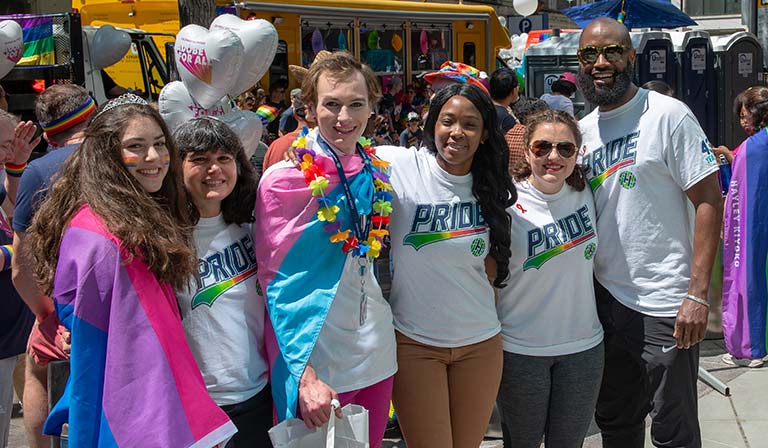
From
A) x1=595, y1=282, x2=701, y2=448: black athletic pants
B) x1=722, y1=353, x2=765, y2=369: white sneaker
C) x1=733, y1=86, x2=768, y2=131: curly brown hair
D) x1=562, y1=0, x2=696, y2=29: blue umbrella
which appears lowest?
x1=722, y1=353, x2=765, y2=369: white sneaker

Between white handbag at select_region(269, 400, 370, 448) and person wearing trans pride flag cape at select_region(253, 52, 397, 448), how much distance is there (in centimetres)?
3

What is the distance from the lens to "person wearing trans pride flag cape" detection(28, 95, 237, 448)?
236 cm

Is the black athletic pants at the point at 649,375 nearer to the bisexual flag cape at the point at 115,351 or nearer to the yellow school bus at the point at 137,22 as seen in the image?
the bisexual flag cape at the point at 115,351

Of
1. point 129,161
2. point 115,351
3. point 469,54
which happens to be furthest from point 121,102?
point 469,54

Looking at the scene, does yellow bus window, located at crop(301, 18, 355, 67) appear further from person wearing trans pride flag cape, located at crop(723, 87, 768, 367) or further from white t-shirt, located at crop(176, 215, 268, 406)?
white t-shirt, located at crop(176, 215, 268, 406)

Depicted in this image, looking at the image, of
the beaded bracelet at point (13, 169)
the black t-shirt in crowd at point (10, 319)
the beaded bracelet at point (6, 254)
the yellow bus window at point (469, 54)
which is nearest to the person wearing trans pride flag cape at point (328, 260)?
the beaded bracelet at point (6, 254)

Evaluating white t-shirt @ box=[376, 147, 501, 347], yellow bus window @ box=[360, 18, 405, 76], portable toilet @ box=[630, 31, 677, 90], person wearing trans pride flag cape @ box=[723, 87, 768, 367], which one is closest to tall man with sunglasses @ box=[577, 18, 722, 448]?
white t-shirt @ box=[376, 147, 501, 347]

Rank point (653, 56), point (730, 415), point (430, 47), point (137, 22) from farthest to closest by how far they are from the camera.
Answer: point (430, 47), point (137, 22), point (653, 56), point (730, 415)

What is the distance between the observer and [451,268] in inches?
125

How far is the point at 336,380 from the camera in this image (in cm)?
287

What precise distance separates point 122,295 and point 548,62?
10.2 metres

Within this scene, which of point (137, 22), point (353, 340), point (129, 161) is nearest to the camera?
point (129, 161)

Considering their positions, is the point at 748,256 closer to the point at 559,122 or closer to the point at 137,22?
the point at 559,122

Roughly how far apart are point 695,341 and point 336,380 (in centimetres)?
153
